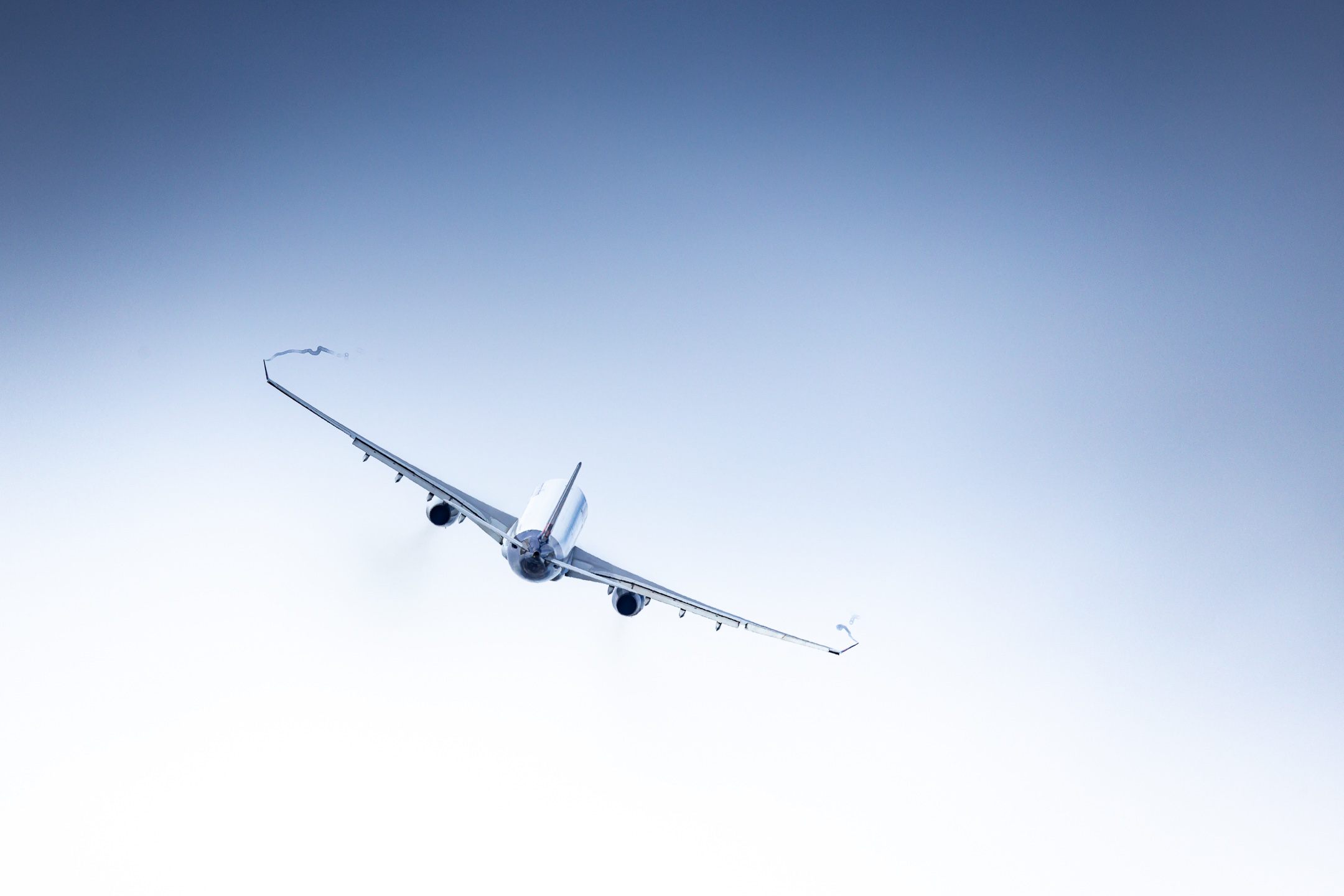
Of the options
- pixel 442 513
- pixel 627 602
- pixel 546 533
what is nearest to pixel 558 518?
pixel 546 533

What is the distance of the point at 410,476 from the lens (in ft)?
107

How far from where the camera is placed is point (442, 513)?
3331 cm

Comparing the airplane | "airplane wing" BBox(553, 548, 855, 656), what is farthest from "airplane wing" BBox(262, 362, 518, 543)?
"airplane wing" BBox(553, 548, 855, 656)

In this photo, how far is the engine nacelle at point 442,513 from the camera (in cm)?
3312

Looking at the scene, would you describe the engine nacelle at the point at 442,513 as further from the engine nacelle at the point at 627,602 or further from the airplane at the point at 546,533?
the engine nacelle at the point at 627,602

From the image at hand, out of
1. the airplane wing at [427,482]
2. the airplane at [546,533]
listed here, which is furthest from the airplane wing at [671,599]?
the airplane wing at [427,482]

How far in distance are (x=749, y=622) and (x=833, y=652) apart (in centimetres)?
466

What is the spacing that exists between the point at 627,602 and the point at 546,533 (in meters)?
5.38

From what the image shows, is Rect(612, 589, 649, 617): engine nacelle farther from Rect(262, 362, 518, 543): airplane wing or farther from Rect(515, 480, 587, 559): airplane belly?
Rect(262, 362, 518, 543): airplane wing

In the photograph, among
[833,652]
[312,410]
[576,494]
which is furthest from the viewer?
[576,494]

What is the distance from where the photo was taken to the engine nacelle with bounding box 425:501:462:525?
33125mm

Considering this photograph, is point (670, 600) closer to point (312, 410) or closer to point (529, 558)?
point (529, 558)

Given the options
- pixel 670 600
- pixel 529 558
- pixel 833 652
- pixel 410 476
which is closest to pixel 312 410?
pixel 410 476

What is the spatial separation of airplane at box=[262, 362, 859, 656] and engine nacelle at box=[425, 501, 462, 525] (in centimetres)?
3
